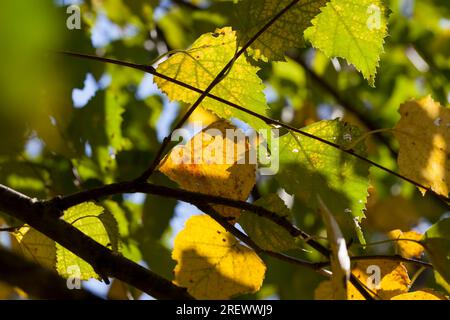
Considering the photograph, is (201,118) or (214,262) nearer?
(214,262)

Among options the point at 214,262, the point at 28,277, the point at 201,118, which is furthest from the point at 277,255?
the point at 201,118

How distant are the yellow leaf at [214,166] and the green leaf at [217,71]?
0.08 meters

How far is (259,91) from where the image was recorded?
3.28ft

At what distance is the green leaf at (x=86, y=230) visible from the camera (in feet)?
3.25

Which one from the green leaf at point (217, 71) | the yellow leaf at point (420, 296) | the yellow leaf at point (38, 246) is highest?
the green leaf at point (217, 71)

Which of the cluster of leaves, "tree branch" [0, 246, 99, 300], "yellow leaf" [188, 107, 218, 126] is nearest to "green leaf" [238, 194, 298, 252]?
the cluster of leaves

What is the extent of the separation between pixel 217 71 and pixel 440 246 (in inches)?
14.9

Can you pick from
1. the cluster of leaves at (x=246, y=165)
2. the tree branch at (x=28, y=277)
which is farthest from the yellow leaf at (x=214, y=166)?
the tree branch at (x=28, y=277)

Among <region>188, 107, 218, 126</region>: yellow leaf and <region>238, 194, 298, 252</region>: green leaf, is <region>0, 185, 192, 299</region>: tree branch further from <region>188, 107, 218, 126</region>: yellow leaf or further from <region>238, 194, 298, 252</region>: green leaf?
<region>188, 107, 218, 126</region>: yellow leaf

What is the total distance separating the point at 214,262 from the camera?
1032mm

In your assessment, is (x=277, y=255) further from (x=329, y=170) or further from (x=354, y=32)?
(x=354, y=32)

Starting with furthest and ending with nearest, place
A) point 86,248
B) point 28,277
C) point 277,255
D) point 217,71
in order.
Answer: point 217,71 → point 277,255 → point 86,248 → point 28,277

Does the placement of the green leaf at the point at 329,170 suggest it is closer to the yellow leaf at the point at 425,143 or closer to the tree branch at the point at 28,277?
the yellow leaf at the point at 425,143
